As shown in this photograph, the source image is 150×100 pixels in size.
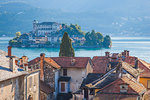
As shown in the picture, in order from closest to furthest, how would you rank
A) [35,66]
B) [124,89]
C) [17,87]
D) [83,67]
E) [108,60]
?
1. [124,89]
2. [17,87]
3. [35,66]
4. [83,67]
5. [108,60]

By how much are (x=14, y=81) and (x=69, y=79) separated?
1909cm

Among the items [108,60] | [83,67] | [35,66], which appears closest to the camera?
[35,66]

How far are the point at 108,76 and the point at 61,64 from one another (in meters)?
18.6

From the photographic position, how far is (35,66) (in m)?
43.5

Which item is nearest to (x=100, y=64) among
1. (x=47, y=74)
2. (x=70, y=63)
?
(x=70, y=63)

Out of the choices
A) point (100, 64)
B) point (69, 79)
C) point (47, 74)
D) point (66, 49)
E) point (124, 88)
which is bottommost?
point (69, 79)

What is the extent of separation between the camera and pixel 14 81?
2973cm

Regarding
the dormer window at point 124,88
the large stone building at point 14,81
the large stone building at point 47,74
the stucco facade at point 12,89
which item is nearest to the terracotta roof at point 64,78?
the large stone building at point 47,74

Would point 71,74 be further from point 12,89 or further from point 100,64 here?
point 12,89

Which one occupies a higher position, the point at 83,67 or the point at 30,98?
the point at 83,67

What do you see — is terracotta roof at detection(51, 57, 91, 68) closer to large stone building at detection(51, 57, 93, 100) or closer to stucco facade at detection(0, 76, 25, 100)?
large stone building at detection(51, 57, 93, 100)

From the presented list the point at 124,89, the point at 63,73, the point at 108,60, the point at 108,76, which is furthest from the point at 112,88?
the point at 108,60

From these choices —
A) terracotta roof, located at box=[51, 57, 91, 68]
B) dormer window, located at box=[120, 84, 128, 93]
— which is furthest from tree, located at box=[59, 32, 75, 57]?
dormer window, located at box=[120, 84, 128, 93]

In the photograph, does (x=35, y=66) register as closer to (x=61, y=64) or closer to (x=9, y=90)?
(x=61, y=64)
